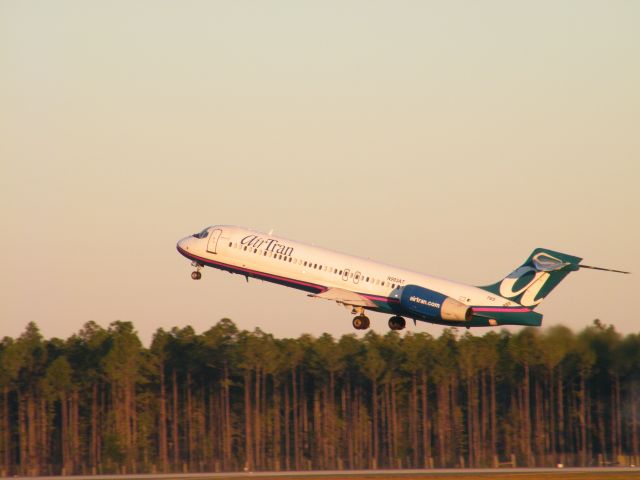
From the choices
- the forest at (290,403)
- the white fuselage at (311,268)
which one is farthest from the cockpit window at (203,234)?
the forest at (290,403)

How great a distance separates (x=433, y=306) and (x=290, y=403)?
6632cm

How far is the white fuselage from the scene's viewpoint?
215ft

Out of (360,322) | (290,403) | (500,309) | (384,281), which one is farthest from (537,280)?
(290,403)

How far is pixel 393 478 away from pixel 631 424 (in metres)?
47.8

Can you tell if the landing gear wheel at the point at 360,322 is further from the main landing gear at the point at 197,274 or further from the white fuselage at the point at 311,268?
the main landing gear at the point at 197,274

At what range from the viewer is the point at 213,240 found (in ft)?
241

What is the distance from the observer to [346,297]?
6750cm

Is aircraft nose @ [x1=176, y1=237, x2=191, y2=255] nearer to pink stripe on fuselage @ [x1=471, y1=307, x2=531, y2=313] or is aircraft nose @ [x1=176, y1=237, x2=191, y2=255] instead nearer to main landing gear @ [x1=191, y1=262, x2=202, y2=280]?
main landing gear @ [x1=191, y1=262, x2=202, y2=280]

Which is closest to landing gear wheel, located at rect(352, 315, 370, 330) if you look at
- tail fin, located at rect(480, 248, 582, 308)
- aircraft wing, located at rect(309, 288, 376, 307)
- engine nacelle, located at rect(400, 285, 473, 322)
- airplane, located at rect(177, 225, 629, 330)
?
airplane, located at rect(177, 225, 629, 330)

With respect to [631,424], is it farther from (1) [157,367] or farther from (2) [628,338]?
(1) [157,367]

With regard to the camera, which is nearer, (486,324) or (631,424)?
(486,324)

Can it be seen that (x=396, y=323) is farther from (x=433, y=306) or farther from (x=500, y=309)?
(x=500, y=309)

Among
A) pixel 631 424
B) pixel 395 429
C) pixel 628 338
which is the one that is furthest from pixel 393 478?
pixel 395 429

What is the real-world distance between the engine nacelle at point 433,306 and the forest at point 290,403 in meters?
43.1
